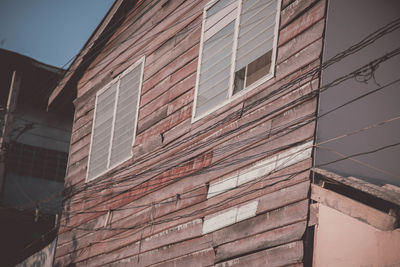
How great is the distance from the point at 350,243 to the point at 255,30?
10.8ft

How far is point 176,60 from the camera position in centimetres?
936

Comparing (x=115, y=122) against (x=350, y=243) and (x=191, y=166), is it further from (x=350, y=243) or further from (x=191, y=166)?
(x=350, y=243)

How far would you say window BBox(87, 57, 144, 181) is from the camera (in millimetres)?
10352

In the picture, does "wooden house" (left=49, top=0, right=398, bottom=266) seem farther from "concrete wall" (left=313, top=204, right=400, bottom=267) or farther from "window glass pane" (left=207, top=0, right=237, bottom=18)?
"concrete wall" (left=313, top=204, right=400, bottom=267)

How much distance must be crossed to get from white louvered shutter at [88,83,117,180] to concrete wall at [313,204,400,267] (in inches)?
233

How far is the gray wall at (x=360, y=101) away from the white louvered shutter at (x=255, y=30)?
3.33 feet

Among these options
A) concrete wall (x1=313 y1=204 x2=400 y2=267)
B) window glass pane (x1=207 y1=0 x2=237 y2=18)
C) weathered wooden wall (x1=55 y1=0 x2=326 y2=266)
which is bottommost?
concrete wall (x1=313 y1=204 x2=400 y2=267)

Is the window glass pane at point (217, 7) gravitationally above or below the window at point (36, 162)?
above

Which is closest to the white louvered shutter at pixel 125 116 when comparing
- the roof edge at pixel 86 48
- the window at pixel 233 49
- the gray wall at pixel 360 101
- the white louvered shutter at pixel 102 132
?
the white louvered shutter at pixel 102 132

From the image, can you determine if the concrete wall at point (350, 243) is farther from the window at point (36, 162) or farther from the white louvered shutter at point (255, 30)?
the window at point (36, 162)

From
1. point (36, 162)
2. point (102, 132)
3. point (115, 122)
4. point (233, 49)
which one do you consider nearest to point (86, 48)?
point (102, 132)

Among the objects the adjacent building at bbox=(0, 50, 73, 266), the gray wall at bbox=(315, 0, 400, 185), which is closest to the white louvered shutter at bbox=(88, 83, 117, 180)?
the adjacent building at bbox=(0, 50, 73, 266)

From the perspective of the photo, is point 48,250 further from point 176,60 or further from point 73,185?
point 176,60

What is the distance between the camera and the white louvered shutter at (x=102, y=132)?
10930mm
